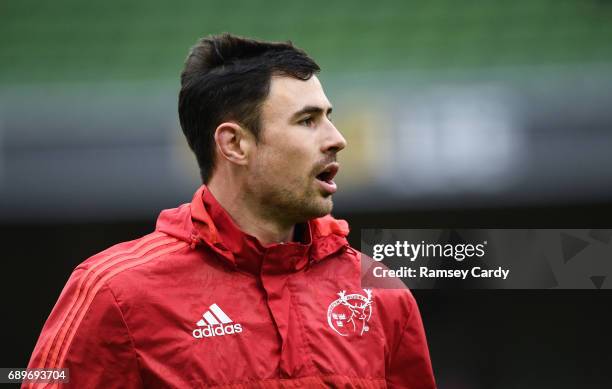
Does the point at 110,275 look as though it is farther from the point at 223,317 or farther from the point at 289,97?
the point at 289,97

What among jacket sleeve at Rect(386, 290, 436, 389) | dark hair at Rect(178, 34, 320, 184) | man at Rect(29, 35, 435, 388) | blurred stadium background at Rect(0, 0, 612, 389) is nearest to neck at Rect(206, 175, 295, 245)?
man at Rect(29, 35, 435, 388)

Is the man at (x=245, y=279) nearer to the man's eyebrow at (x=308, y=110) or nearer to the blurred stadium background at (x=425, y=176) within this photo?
the man's eyebrow at (x=308, y=110)

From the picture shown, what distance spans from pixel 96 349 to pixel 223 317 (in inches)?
11.5

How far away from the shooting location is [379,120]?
5.12 m

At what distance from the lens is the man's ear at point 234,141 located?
229 centimetres

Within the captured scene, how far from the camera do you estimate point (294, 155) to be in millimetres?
2234

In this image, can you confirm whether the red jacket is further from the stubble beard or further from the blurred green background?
the blurred green background

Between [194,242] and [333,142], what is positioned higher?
[333,142]

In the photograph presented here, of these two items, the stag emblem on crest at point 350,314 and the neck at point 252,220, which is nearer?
the stag emblem on crest at point 350,314

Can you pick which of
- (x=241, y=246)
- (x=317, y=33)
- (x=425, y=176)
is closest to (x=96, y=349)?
(x=241, y=246)

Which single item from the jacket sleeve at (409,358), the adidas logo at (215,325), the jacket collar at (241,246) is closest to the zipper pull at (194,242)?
the jacket collar at (241,246)

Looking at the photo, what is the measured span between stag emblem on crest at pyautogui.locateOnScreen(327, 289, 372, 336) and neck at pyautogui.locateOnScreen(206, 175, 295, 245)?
0.22 metres

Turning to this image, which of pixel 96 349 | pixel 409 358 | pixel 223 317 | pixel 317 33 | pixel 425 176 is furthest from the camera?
pixel 317 33

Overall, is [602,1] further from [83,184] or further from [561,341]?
[83,184]
